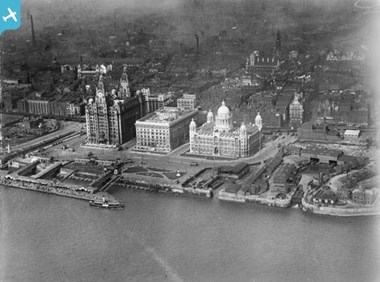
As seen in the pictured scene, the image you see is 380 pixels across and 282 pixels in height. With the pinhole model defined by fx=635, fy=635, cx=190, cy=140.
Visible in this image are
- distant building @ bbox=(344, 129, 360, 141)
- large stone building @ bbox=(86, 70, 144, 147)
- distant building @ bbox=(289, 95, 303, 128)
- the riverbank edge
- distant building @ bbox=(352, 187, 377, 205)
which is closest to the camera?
the riverbank edge

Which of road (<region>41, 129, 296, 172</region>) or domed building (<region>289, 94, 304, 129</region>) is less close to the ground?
domed building (<region>289, 94, 304, 129</region>)

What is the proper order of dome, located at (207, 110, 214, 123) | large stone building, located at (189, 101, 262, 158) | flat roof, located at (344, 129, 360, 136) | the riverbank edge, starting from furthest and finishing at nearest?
dome, located at (207, 110, 214, 123) < flat roof, located at (344, 129, 360, 136) < large stone building, located at (189, 101, 262, 158) < the riverbank edge

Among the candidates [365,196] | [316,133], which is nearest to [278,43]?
[316,133]

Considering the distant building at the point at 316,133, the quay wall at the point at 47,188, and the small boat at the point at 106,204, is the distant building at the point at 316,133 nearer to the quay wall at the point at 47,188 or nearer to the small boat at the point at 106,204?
the small boat at the point at 106,204

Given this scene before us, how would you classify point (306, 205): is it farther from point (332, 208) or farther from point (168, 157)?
point (168, 157)

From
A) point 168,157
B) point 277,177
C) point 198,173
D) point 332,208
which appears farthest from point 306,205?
point 168,157

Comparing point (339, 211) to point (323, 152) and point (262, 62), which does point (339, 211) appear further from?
point (262, 62)

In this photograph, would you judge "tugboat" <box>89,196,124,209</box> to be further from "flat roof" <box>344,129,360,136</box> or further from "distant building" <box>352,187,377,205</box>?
"flat roof" <box>344,129,360,136</box>

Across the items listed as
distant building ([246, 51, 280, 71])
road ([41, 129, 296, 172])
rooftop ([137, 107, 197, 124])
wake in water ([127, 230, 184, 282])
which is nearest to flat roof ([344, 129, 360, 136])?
road ([41, 129, 296, 172])
